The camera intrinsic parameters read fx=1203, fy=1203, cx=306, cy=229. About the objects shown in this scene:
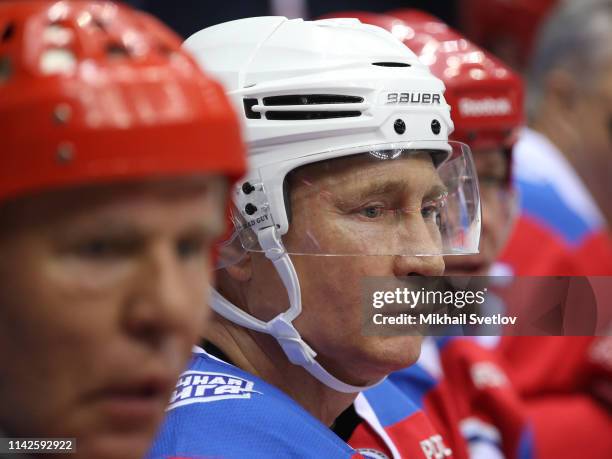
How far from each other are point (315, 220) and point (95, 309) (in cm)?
70

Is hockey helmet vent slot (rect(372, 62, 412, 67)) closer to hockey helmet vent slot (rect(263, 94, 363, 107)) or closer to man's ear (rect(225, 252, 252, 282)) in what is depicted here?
hockey helmet vent slot (rect(263, 94, 363, 107))

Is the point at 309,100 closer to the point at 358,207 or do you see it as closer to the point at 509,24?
the point at 358,207

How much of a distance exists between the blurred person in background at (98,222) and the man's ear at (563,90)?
10.8 ft

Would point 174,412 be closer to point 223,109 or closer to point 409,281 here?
point 409,281

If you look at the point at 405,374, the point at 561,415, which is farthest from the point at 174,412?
the point at 561,415

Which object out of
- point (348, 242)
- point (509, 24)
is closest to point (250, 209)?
point (348, 242)

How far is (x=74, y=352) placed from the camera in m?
1.11

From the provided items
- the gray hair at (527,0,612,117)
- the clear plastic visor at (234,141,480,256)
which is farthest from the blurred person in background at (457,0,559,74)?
the clear plastic visor at (234,141,480,256)

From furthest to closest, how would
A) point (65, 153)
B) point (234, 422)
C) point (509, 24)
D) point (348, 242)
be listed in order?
point (509, 24) < point (348, 242) < point (234, 422) < point (65, 153)

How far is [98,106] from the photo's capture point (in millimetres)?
1108

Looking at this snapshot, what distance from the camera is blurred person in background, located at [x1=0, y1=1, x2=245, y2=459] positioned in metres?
1.09

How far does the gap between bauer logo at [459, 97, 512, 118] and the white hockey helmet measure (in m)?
1.02

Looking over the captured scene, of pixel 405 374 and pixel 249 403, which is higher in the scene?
pixel 249 403

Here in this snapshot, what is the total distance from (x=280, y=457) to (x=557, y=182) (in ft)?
8.99
